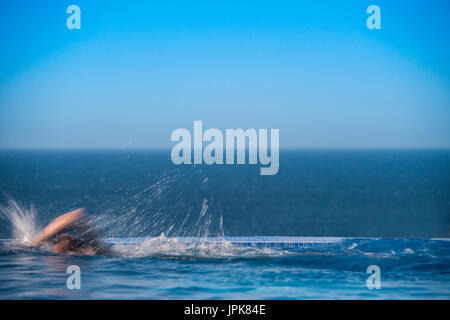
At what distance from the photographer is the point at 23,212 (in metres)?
6.79

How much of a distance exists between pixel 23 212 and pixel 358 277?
4.21m

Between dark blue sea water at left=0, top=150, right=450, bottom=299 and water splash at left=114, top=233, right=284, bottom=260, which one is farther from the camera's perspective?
water splash at left=114, top=233, right=284, bottom=260

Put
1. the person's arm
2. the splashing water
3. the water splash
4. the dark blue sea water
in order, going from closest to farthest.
→ 1. the dark blue sea water
2. the water splash
3. the person's arm
4. the splashing water

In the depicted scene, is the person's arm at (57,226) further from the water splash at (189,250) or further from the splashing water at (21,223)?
the water splash at (189,250)

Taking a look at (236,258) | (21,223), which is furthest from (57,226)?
(236,258)

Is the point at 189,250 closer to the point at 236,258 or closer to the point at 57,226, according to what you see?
the point at 236,258

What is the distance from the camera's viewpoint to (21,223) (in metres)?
6.05

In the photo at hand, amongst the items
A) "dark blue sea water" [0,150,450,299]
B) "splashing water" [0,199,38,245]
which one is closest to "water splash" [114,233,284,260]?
"dark blue sea water" [0,150,450,299]

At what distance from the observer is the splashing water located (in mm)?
5657

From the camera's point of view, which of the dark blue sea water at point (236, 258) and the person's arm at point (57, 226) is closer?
the dark blue sea water at point (236, 258)

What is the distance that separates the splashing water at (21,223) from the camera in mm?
5657

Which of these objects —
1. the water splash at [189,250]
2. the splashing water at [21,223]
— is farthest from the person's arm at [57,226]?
the water splash at [189,250]

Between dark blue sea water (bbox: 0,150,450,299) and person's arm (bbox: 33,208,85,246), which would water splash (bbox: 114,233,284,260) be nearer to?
dark blue sea water (bbox: 0,150,450,299)

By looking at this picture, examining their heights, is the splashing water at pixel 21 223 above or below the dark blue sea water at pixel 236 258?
above
